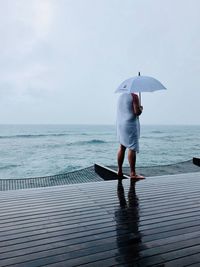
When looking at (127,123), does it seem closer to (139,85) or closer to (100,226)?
(139,85)

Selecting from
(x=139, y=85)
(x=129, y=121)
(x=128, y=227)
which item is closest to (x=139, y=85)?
(x=139, y=85)

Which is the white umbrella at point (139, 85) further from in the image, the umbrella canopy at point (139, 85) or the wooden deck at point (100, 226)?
the wooden deck at point (100, 226)

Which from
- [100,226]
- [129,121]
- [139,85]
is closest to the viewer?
[100,226]

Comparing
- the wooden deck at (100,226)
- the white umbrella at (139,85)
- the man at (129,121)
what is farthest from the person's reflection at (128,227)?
the white umbrella at (139,85)

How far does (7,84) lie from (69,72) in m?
14.3

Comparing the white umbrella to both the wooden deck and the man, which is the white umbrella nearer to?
the man

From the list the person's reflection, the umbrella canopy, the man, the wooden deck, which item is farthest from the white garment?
the person's reflection

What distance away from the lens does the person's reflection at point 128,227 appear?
1.64 metres

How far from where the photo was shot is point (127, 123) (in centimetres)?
357

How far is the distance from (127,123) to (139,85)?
0.49m

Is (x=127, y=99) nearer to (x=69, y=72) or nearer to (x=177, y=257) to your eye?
(x=177, y=257)

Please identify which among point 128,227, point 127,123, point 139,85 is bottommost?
point 128,227

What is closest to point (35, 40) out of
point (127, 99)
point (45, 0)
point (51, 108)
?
point (45, 0)

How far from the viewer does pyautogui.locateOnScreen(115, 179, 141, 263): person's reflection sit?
1640mm
